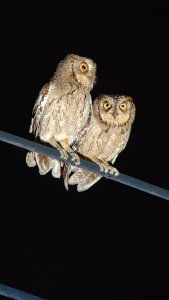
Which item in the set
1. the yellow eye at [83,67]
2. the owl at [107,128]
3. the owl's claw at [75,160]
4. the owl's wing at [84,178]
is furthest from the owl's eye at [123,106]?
the owl's claw at [75,160]

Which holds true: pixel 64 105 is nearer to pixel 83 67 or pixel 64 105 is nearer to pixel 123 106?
pixel 83 67

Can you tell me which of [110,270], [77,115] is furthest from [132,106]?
[110,270]

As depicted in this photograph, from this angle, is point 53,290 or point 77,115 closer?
point 77,115

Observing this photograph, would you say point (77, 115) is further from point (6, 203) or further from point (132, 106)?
point (6, 203)

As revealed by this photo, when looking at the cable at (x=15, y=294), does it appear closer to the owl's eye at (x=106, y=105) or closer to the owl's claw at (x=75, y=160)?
the owl's claw at (x=75, y=160)

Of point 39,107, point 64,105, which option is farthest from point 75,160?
point 39,107

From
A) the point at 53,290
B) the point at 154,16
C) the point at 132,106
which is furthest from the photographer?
the point at 53,290

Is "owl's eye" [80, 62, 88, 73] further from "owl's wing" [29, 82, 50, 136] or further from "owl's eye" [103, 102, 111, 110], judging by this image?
"owl's eye" [103, 102, 111, 110]
